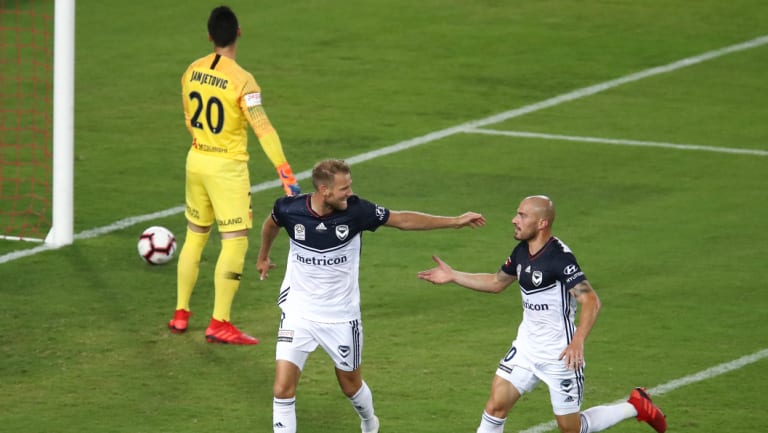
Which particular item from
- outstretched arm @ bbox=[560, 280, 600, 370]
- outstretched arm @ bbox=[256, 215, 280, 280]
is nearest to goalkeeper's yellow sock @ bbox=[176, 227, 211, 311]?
outstretched arm @ bbox=[256, 215, 280, 280]

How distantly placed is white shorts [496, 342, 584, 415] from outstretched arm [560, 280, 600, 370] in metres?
0.20

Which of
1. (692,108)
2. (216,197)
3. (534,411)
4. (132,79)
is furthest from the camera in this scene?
(132,79)

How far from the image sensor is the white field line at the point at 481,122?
1483 cm

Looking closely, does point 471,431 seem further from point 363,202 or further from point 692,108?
point 692,108

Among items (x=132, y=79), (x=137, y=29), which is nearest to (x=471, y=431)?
→ (x=132, y=79)

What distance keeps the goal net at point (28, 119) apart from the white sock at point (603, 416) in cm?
676

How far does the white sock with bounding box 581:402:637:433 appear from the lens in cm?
918

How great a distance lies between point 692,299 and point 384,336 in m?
2.76

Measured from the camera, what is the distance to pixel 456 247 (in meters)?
14.3

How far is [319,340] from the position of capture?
9312 mm

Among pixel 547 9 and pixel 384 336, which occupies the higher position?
pixel 547 9

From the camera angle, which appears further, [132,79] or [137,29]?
[137,29]

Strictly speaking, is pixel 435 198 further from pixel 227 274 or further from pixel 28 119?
pixel 28 119

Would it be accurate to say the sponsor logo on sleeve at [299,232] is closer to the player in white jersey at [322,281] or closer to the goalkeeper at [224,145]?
the player in white jersey at [322,281]
